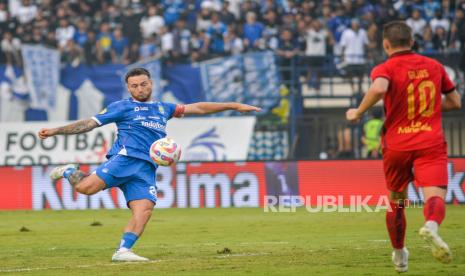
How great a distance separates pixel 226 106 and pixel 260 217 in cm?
761

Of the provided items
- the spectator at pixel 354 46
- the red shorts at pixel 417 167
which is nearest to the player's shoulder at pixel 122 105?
the red shorts at pixel 417 167

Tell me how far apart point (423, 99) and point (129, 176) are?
3.81 m

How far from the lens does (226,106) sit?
11.8 m

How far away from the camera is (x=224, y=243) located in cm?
1386

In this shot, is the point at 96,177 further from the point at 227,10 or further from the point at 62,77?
the point at 227,10

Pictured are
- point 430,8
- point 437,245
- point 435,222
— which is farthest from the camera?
point 430,8

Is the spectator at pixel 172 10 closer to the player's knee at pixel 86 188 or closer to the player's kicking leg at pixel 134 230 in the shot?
the player's knee at pixel 86 188

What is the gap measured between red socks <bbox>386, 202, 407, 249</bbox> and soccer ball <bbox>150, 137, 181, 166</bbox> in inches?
110

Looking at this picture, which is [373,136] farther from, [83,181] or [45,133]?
[45,133]

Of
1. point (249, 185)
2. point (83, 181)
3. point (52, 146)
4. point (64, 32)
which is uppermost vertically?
point (64, 32)

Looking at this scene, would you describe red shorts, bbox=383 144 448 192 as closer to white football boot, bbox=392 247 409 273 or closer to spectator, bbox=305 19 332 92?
white football boot, bbox=392 247 409 273

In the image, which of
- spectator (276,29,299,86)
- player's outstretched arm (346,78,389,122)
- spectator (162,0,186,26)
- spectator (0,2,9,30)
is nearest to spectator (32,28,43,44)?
spectator (0,2,9,30)

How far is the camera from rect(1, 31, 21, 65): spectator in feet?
92.7

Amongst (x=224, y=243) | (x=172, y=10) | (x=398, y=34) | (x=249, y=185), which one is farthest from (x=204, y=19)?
(x=398, y=34)
